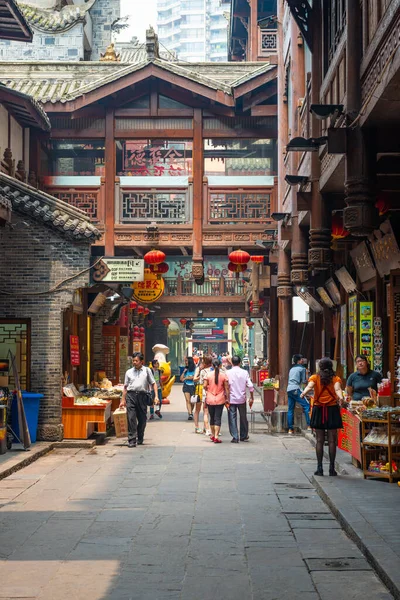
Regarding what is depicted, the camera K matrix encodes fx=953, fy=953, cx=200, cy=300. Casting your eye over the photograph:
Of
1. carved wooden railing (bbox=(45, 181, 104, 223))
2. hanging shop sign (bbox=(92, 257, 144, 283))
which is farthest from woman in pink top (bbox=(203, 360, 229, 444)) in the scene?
carved wooden railing (bbox=(45, 181, 104, 223))

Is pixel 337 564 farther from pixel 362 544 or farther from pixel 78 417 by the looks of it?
pixel 78 417

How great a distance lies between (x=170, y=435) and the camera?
2098 centimetres

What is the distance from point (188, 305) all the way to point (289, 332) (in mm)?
21971

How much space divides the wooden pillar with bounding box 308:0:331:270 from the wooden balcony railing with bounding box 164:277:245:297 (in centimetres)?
2837

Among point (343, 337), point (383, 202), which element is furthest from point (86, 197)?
point (383, 202)

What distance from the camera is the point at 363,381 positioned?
1443 cm

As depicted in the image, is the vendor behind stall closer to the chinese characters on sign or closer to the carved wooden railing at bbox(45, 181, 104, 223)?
the carved wooden railing at bbox(45, 181, 104, 223)

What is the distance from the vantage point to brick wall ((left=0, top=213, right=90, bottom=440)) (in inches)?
717

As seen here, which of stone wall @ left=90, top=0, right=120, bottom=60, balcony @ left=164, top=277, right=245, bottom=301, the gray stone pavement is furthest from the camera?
balcony @ left=164, top=277, right=245, bottom=301

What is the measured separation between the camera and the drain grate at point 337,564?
8.08 metres

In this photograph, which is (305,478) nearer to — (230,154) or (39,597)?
(39,597)

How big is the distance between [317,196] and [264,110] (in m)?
10.6

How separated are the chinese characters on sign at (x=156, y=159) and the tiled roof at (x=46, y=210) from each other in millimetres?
5730

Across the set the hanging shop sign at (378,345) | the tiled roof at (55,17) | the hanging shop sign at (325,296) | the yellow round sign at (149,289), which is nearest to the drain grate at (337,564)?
the hanging shop sign at (378,345)
